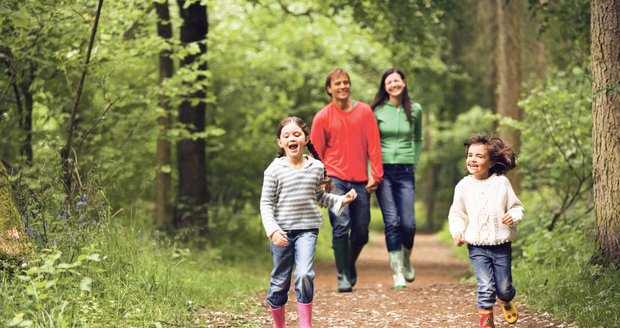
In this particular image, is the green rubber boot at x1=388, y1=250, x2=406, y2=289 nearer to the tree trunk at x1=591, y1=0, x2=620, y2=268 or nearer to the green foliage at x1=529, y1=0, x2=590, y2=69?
the tree trunk at x1=591, y1=0, x2=620, y2=268

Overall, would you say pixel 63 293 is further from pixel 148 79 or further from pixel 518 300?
pixel 148 79

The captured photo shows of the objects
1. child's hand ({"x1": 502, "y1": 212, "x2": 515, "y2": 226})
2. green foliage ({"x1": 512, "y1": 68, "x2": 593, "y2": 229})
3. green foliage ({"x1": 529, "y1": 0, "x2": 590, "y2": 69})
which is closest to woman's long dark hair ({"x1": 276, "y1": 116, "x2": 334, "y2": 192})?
child's hand ({"x1": 502, "y1": 212, "x2": 515, "y2": 226})

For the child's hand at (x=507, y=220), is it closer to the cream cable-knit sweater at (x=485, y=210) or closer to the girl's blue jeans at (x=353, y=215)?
the cream cable-knit sweater at (x=485, y=210)

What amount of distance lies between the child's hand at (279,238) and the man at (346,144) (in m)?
2.55

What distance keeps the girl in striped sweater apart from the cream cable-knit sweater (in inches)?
31.5

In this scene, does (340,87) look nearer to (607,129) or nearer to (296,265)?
(607,129)

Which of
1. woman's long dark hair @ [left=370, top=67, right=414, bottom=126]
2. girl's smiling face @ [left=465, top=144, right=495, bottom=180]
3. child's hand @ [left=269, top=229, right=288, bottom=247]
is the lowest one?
child's hand @ [left=269, top=229, right=288, bottom=247]

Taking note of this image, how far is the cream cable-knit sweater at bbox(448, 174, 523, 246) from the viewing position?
580 cm

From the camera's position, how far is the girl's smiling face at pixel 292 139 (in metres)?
5.85

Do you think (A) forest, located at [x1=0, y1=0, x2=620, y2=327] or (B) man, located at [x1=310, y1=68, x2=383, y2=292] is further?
(B) man, located at [x1=310, y1=68, x2=383, y2=292]

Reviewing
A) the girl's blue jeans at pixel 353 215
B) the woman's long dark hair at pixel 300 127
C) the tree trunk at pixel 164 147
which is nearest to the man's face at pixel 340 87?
the girl's blue jeans at pixel 353 215

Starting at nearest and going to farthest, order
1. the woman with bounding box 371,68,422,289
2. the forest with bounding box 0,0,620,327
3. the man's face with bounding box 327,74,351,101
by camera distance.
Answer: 1. the forest with bounding box 0,0,620,327
2. the man's face with bounding box 327,74,351,101
3. the woman with bounding box 371,68,422,289

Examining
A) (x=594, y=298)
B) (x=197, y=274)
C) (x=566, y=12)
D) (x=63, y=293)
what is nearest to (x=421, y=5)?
(x=566, y=12)

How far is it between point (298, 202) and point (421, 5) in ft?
22.8
